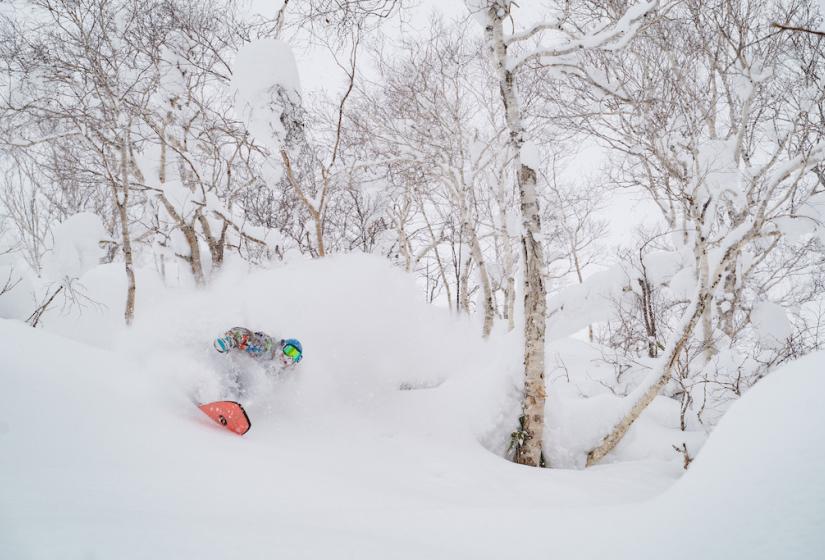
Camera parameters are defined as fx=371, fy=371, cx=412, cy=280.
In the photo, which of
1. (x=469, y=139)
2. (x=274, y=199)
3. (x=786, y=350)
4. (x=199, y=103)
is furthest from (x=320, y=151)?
(x=786, y=350)

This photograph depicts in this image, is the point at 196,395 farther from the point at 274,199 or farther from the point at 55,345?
the point at 274,199

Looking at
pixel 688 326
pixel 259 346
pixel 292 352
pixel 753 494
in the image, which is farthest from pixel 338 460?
Answer: pixel 688 326

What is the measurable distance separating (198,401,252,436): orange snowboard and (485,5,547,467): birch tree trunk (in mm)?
2556

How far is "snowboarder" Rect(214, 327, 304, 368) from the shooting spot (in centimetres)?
291

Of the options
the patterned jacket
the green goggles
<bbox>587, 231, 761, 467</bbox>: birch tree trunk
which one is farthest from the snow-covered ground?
<bbox>587, 231, 761, 467</bbox>: birch tree trunk

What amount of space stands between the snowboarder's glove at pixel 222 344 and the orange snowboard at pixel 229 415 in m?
0.52

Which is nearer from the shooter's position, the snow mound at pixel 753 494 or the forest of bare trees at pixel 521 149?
the snow mound at pixel 753 494

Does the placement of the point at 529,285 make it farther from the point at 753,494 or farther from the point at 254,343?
the point at 753,494

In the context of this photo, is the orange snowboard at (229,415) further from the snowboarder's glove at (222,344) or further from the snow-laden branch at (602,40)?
the snow-laden branch at (602,40)

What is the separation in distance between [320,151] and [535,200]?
6430 mm

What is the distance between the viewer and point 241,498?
1.39m

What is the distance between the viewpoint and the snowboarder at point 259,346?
9.54 feet

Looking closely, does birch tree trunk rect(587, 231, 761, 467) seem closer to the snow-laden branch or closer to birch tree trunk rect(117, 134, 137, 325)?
the snow-laden branch

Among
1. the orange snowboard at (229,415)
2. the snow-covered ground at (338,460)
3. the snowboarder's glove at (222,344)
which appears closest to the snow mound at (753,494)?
the snow-covered ground at (338,460)
